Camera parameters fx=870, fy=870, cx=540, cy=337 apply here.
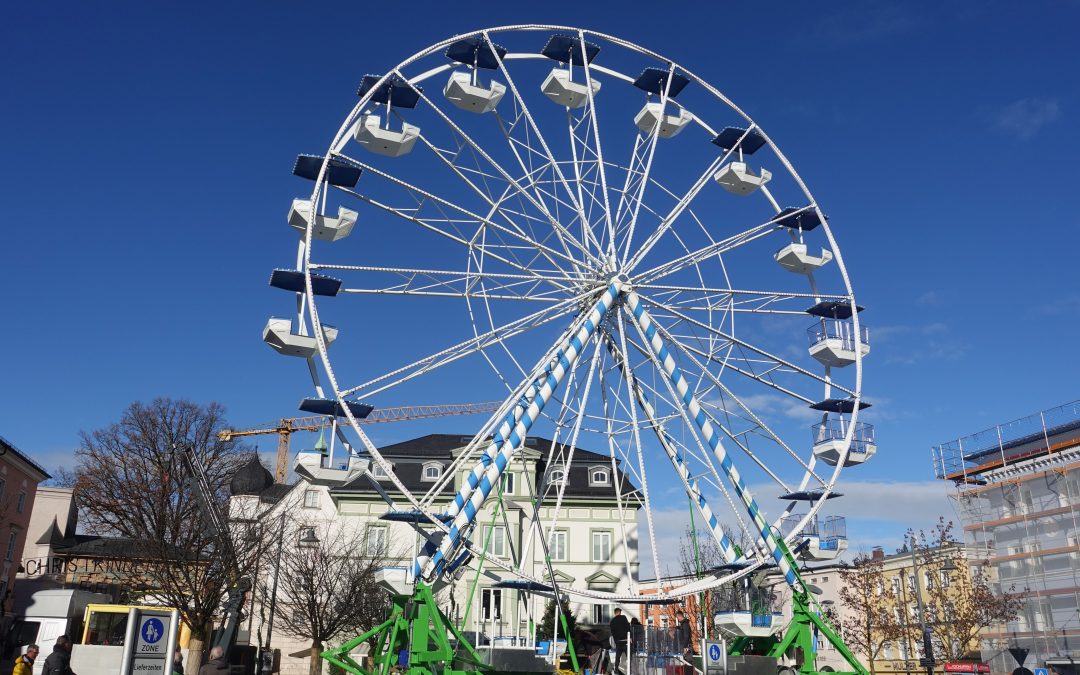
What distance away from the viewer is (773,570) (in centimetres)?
2173

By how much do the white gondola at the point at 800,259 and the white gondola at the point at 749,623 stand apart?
10.1 meters

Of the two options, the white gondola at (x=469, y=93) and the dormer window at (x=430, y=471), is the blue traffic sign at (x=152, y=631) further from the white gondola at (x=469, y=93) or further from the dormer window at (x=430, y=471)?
the dormer window at (x=430, y=471)

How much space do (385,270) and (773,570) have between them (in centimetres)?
1205

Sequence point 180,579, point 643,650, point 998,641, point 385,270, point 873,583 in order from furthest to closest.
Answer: point 873,583, point 998,641, point 180,579, point 643,650, point 385,270

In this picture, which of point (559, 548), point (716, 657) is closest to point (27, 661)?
point (716, 657)

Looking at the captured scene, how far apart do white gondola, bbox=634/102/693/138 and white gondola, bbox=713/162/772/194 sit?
6.44 feet

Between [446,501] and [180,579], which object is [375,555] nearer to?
[446,501]

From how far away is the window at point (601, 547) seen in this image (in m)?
46.1

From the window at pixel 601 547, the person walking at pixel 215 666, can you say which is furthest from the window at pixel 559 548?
the person walking at pixel 215 666

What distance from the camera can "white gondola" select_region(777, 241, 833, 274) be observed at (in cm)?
2480

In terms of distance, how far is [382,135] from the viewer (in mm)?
20906

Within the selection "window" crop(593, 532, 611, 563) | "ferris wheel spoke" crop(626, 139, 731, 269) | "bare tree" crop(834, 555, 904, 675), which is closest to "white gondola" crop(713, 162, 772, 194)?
"ferris wheel spoke" crop(626, 139, 731, 269)

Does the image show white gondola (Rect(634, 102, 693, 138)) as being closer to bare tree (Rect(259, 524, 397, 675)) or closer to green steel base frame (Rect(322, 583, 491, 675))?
green steel base frame (Rect(322, 583, 491, 675))

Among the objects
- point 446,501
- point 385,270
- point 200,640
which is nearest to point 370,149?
point 385,270
